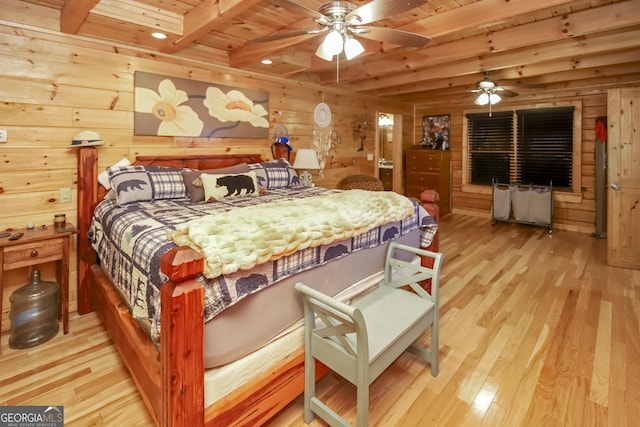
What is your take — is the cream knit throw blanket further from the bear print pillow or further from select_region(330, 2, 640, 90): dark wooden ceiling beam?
select_region(330, 2, 640, 90): dark wooden ceiling beam

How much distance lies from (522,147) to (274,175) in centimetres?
461

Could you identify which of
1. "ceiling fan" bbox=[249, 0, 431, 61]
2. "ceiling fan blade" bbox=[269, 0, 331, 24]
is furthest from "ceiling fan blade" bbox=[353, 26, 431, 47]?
"ceiling fan blade" bbox=[269, 0, 331, 24]

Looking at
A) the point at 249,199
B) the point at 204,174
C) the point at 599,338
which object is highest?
the point at 204,174

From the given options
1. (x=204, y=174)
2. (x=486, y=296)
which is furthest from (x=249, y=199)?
(x=486, y=296)

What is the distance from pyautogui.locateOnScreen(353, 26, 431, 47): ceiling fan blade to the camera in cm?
203

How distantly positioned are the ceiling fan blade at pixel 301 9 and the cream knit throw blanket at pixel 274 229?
1.05m

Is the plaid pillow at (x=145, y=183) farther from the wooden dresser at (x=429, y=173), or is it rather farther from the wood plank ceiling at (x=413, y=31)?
the wooden dresser at (x=429, y=173)

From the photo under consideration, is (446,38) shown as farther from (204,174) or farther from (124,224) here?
(124,224)

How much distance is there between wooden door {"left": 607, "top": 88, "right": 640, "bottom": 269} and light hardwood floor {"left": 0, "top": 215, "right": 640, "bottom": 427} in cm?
60

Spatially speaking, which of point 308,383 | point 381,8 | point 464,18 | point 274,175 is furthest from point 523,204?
point 308,383

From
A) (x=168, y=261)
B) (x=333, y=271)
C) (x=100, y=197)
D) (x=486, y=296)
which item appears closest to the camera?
(x=168, y=261)

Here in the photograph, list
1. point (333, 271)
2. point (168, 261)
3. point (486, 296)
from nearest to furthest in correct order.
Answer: point (168, 261) → point (333, 271) → point (486, 296)

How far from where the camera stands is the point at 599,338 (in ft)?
7.61

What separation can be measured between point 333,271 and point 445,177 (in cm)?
514
